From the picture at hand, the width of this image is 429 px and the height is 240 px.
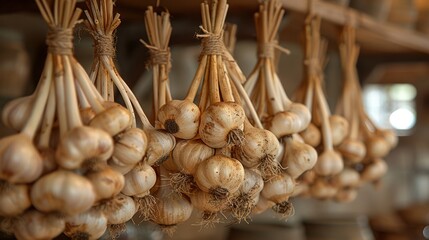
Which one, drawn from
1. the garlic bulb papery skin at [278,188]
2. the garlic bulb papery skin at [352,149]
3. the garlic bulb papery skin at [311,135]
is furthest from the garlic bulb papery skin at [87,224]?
the garlic bulb papery skin at [352,149]

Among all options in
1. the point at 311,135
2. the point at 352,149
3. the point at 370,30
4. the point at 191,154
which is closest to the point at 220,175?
the point at 191,154

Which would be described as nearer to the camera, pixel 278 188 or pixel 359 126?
pixel 278 188

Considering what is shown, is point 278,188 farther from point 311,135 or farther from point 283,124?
point 311,135

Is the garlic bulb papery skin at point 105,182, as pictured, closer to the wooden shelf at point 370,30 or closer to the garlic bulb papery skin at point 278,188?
the garlic bulb papery skin at point 278,188

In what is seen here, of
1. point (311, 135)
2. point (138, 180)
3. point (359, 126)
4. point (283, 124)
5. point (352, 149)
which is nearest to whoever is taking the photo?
point (138, 180)

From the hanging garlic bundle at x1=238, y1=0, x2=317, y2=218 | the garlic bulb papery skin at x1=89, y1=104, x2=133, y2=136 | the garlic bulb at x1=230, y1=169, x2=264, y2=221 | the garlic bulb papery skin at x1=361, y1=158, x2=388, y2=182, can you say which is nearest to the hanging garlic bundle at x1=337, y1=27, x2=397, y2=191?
the garlic bulb papery skin at x1=361, y1=158, x2=388, y2=182

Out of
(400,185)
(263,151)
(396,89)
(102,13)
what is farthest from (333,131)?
(396,89)

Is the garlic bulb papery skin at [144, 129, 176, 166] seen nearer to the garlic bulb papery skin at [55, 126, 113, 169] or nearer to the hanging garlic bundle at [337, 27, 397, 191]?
the garlic bulb papery skin at [55, 126, 113, 169]

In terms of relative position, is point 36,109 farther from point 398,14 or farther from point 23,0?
point 398,14
